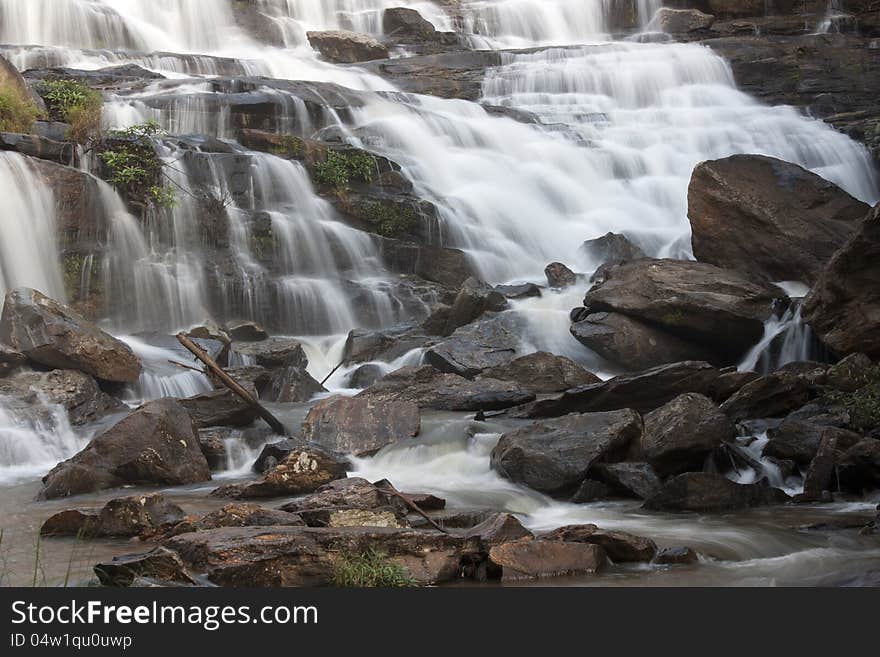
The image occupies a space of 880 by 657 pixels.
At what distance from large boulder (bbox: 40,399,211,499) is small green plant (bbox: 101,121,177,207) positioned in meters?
7.92

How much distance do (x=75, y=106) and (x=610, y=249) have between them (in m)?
9.98

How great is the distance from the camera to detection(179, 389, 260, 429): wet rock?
12.2 metres

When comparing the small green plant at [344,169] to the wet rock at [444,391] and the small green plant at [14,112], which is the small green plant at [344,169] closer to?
the small green plant at [14,112]

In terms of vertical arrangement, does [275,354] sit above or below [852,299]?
below

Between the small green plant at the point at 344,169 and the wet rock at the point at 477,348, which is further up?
the small green plant at the point at 344,169

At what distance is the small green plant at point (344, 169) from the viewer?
2005cm

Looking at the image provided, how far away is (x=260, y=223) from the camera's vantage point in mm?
18578

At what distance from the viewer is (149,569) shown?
6316 mm

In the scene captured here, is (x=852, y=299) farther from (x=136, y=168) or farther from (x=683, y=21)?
(x=683, y=21)

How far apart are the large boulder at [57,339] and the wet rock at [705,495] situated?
7308 mm

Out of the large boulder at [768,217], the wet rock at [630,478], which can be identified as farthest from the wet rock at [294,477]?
the large boulder at [768,217]

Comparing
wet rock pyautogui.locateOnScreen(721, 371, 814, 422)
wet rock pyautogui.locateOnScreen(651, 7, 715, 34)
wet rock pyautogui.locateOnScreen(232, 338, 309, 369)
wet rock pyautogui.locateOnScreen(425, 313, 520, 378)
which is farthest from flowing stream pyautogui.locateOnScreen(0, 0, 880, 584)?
wet rock pyautogui.locateOnScreen(651, 7, 715, 34)

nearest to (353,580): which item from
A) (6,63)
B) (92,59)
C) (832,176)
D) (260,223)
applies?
(260,223)

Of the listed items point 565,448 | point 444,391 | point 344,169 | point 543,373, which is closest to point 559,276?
point 543,373
